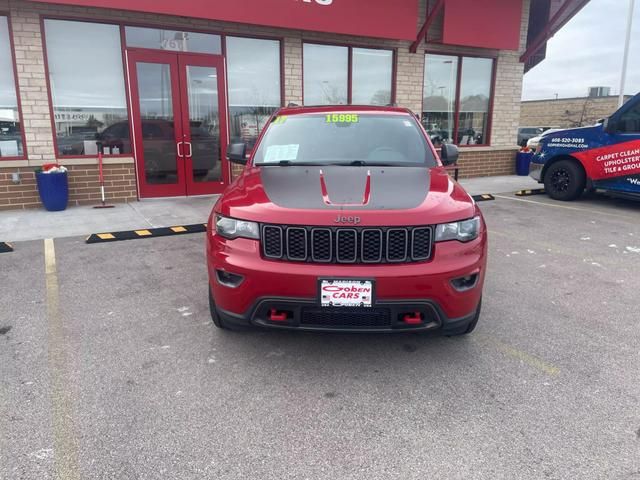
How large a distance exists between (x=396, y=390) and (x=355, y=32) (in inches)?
355

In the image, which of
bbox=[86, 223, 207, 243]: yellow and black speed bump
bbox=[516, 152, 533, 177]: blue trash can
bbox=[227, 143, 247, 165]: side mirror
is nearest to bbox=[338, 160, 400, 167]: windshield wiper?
bbox=[227, 143, 247, 165]: side mirror

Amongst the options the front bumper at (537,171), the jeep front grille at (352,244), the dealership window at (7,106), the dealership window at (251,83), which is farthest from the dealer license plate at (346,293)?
the front bumper at (537,171)

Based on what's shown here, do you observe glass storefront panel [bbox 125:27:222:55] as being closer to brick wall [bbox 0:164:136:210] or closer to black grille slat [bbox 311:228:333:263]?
brick wall [bbox 0:164:136:210]

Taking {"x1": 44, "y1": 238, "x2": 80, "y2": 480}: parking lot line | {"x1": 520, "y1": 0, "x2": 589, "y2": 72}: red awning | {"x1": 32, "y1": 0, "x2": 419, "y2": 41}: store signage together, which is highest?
{"x1": 520, "y1": 0, "x2": 589, "y2": 72}: red awning

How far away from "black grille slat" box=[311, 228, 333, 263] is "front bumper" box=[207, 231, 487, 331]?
0.18 feet

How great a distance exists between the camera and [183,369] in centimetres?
315

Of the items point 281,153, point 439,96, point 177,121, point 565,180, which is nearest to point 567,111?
point 439,96

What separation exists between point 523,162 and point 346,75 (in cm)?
616

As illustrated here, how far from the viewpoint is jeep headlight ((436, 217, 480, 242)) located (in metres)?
2.92

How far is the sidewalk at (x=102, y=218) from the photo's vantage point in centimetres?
699

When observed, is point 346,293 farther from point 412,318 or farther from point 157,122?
point 157,122

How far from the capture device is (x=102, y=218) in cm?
789

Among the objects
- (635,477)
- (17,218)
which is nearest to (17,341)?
(635,477)

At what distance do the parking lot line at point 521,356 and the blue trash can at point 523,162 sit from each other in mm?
11538
